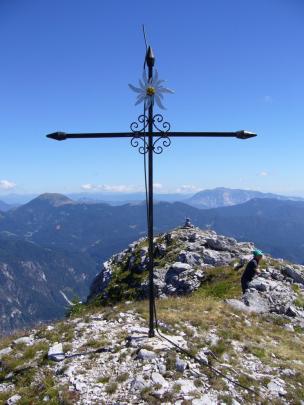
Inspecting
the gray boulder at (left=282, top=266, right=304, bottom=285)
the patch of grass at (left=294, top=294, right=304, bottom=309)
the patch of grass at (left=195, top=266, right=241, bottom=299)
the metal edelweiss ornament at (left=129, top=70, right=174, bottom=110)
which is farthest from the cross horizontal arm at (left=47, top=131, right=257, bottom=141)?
the gray boulder at (left=282, top=266, right=304, bottom=285)

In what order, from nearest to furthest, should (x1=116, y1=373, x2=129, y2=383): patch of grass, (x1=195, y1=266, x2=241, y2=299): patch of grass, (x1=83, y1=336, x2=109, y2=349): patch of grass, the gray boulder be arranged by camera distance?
(x1=116, y1=373, x2=129, y2=383): patch of grass, (x1=83, y1=336, x2=109, y2=349): patch of grass, (x1=195, y1=266, x2=241, y2=299): patch of grass, the gray boulder

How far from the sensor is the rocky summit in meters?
10.7

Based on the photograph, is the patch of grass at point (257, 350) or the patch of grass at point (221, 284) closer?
the patch of grass at point (257, 350)

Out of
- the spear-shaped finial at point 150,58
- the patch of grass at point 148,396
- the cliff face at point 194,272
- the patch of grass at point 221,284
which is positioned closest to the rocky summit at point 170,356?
the patch of grass at point 148,396

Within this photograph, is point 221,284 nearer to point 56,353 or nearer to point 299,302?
point 299,302

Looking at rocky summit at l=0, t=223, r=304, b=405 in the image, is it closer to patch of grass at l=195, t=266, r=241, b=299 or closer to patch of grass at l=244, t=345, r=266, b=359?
patch of grass at l=244, t=345, r=266, b=359

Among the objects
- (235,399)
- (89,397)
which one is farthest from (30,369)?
(235,399)

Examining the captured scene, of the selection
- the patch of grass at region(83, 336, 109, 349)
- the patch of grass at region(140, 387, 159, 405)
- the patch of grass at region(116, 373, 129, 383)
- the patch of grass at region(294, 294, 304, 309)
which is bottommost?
the patch of grass at region(294, 294, 304, 309)

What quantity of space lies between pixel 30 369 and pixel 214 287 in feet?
55.0

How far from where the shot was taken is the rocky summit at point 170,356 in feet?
35.2

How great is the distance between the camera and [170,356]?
12.1 metres

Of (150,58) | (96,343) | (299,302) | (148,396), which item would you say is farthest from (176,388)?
(299,302)

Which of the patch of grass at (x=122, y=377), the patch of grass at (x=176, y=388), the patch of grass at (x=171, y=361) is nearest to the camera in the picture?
the patch of grass at (x=176, y=388)

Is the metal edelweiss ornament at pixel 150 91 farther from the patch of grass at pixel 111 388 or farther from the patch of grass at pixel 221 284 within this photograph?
the patch of grass at pixel 221 284
